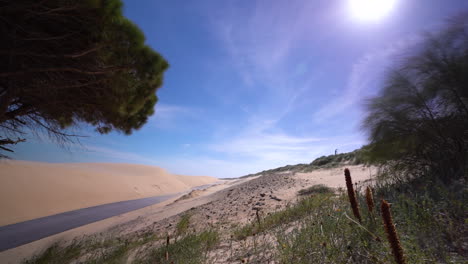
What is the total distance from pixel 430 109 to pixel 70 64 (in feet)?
26.2

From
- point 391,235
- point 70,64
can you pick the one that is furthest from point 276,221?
point 70,64

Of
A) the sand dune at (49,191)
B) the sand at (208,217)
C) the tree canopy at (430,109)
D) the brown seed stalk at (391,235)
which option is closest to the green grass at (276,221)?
the sand at (208,217)

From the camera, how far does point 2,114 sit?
3.75 meters

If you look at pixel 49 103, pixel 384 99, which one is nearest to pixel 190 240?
pixel 49 103

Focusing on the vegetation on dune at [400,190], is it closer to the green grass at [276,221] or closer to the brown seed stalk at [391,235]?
the green grass at [276,221]

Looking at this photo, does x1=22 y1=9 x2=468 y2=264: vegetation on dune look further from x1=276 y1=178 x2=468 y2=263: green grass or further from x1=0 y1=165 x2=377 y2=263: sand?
x1=0 y1=165 x2=377 y2=263: sand

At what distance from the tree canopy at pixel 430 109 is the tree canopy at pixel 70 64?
5.89 meters

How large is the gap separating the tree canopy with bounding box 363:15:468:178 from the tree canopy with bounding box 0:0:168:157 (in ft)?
19.3

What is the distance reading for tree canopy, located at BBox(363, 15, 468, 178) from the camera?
3.44 m

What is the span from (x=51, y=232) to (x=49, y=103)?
7760 mm

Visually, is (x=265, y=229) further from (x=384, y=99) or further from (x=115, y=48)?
(x=115, y=48)

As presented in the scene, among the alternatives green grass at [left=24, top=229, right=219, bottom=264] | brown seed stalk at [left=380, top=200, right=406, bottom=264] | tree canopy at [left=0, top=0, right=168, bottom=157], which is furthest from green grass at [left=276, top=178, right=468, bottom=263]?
tree canopy at [left=0, top=0, right=168, bottom=157]

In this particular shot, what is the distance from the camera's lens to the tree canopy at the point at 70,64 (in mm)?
3475

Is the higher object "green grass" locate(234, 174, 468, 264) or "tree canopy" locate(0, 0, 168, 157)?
"tree canopy" locate(0, 0, 168, 157)
